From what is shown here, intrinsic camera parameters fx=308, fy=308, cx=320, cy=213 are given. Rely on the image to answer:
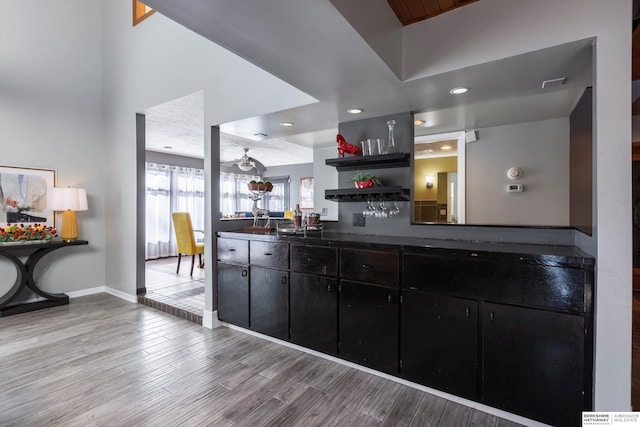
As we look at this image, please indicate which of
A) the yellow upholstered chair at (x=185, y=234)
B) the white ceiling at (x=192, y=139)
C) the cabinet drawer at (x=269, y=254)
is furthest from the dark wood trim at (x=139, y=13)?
the cabinet drawer at (x=269, y=254)

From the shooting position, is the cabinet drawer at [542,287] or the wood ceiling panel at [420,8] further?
the wood ceiling panel at [420,8]

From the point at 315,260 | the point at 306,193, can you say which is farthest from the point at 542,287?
the point at 306,193

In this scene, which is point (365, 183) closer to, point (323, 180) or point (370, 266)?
point (370, 266)

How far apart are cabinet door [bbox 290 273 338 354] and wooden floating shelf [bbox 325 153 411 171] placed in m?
1.08

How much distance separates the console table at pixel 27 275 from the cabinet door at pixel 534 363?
480 cm

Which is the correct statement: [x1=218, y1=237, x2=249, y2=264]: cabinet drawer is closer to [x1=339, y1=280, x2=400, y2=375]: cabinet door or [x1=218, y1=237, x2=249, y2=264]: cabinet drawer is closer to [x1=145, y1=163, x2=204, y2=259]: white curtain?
[x1=339, y1=280, x2=400, y2=375]: cabinet door

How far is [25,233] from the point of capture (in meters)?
3.88

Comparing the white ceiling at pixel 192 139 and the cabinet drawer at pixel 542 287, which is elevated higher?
the white ceiling at pixel 192 139

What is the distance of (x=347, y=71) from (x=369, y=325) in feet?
5.87

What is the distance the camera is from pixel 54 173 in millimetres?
4203

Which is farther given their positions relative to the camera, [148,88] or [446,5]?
[148,88]

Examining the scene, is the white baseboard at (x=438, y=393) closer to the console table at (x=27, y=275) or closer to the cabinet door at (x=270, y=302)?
the cabinet door at (x=270, y=302)

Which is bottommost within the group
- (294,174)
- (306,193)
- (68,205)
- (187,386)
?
(187,386)

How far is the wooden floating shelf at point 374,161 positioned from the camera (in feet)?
8.61
